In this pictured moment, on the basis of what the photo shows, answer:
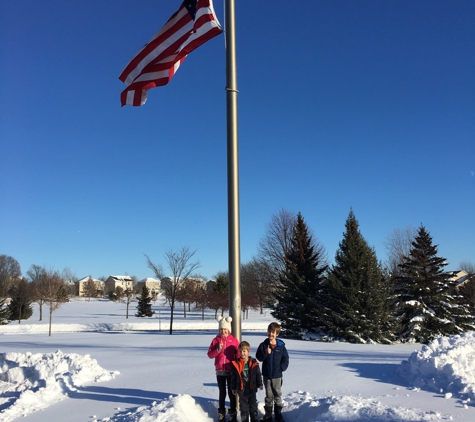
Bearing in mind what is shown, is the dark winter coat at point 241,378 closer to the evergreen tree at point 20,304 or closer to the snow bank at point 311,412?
the snow bank at point 311,412

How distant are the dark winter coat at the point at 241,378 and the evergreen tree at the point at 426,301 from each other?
61.5 feet

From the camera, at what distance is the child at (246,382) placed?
5.20 metres

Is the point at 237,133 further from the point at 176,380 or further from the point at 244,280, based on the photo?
the point at 244,280

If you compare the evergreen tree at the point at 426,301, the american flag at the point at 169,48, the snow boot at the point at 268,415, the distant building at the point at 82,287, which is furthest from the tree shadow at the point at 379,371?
the distant building at the point at 82,287

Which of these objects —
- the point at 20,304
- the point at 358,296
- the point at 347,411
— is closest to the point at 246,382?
the point at 347,411

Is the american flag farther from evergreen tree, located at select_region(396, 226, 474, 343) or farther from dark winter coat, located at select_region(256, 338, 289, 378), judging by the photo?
evergreen tree, located at select_region(396, 226, 474, 343)

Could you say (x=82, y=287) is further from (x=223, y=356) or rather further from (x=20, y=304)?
(x=223, y=356)

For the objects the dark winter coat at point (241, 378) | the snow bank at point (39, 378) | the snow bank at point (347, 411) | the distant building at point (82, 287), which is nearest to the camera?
the snow bank at point (347, 411)

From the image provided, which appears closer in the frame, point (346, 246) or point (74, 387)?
Result: point (74, 387)

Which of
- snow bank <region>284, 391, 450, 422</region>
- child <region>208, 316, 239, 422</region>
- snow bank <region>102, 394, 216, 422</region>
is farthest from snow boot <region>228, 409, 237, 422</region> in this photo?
snow bank <region>284, 391, 450, 422</region>

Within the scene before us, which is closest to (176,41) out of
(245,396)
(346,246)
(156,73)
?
(156,73)

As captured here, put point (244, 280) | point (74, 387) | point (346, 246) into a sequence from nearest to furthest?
point (74, 387) < point (346, 246) < point (244, 280)

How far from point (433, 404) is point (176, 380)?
14.2ft

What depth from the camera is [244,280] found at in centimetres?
5491
